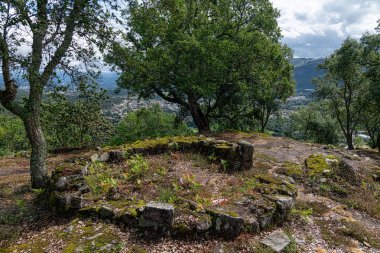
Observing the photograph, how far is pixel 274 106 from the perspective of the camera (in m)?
34.2

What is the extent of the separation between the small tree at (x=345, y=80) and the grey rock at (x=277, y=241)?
25105 mm

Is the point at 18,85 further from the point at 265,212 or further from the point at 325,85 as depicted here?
the point at 325,85

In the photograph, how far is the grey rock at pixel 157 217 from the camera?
7.24 metres

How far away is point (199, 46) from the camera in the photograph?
2048cm

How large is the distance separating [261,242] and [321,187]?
5.92 metres

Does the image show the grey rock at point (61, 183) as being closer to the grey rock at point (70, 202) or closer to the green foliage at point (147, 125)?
the grey rock at point (70, 202)

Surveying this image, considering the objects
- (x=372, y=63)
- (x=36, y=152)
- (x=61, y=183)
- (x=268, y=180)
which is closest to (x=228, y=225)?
(x=268, y=180)

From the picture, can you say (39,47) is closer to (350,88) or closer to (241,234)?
(241,234)

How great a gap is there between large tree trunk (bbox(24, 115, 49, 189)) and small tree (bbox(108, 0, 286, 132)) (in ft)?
31.2

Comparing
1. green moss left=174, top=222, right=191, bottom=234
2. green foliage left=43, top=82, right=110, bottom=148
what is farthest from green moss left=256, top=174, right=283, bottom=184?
green foliage left=43, top=82, right=110, bottom=148

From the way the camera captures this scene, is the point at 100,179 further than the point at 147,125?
No

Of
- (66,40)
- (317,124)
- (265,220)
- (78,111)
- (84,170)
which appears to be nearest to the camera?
(265,220)

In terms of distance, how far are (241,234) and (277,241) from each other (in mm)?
919

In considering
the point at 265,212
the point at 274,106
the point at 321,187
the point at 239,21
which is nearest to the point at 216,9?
the point at 239,21
